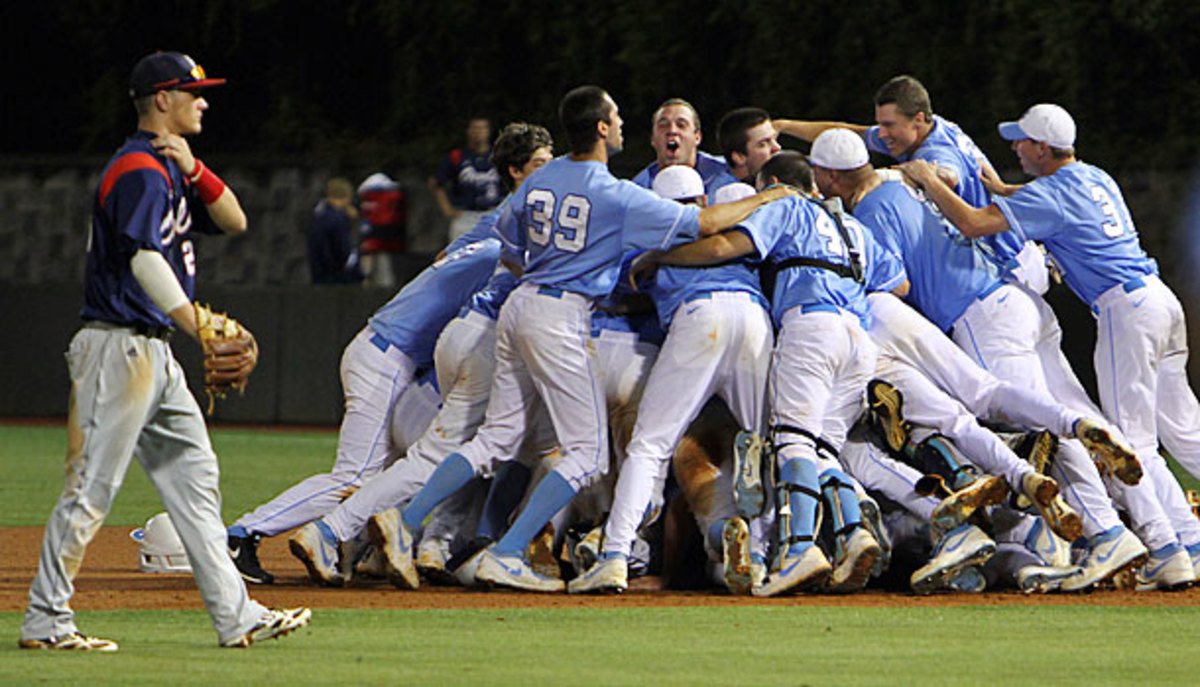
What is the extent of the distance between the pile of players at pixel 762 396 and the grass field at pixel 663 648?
28.5 inches

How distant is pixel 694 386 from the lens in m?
9.69

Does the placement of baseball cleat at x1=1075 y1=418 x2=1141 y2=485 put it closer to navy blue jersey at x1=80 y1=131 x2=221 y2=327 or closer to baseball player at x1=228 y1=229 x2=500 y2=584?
baseball player at x1=228 y1=229 x2=500 y2=584

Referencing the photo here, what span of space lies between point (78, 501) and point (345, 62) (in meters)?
20.8

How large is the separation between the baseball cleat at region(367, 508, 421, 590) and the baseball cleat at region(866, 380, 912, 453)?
2.29m

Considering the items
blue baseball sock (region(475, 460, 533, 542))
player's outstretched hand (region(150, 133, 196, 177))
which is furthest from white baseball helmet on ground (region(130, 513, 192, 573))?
player's outstretched hand (region(150, 133, 196, 177))

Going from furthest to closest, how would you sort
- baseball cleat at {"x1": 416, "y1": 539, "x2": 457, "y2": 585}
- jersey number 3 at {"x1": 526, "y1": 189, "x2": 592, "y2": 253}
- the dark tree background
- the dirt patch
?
the dark tree background → baseball cleat at {"x1": 416, "y1": 539, "x2": 457, "y2": 585} → jersey number 3 at {"x1": 526, "y1": 189, "x2": 592, "y2": 253} → the dirt patch

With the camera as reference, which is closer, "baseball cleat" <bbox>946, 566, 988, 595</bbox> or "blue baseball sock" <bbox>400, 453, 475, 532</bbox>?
"baseball cleat" <bbox>946, 566, 988, 595</bbox>

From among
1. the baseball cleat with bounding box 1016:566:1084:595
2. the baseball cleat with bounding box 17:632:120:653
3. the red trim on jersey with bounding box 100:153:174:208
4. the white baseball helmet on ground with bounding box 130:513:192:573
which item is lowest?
the white baseball helmet on ground with bounding box 130:513:192:573

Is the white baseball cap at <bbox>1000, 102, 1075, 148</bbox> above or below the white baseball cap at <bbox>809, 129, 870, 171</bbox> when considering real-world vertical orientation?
above

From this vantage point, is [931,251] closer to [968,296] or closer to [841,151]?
[968,296]

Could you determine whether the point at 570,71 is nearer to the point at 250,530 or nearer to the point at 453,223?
the point at 453,223

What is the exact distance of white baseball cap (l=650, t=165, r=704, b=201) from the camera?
33.3 ft

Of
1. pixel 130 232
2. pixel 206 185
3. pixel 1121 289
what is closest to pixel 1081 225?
pixel 1121 289

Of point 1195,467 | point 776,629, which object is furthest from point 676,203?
point 1195,467
